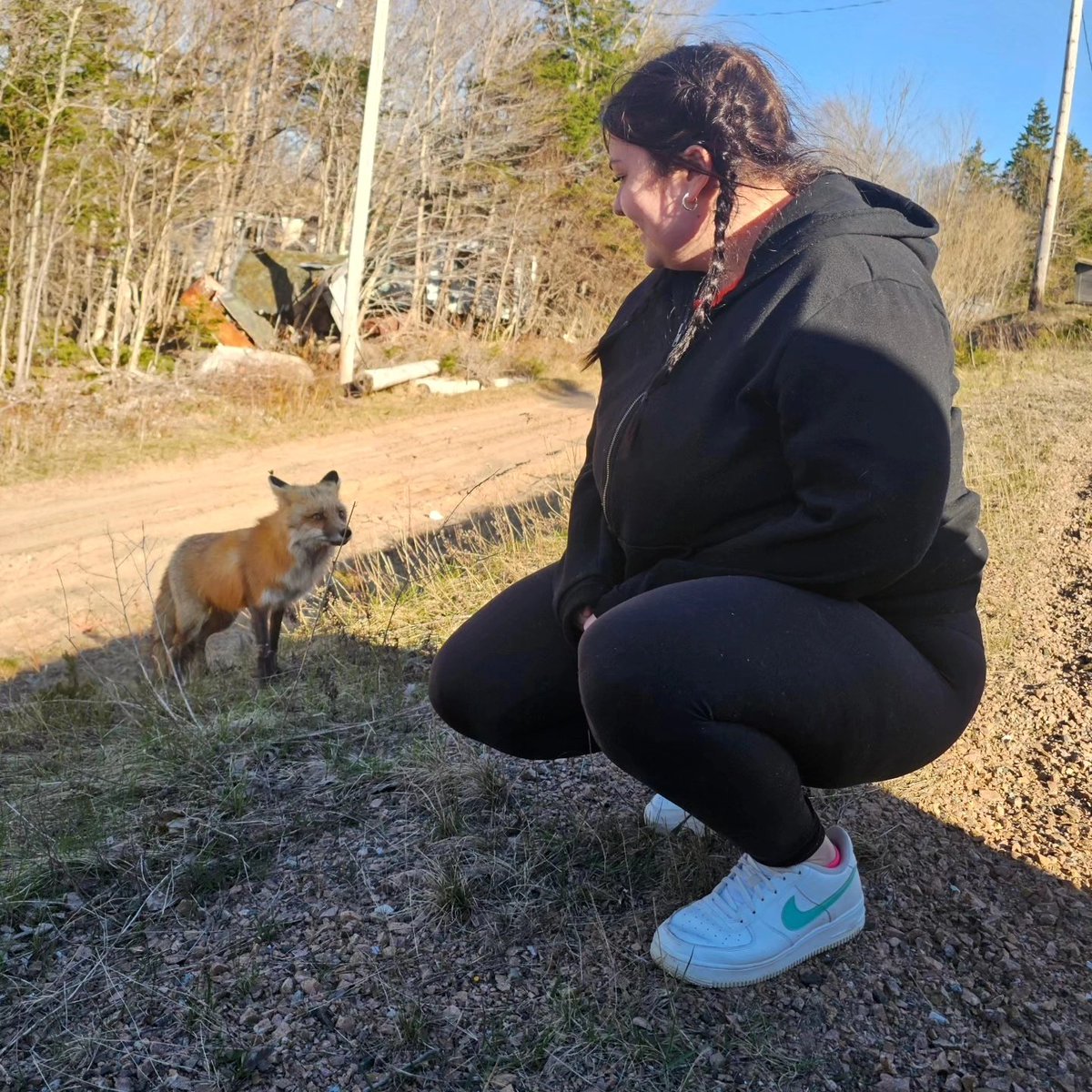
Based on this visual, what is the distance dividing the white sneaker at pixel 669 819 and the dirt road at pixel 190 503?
377cm

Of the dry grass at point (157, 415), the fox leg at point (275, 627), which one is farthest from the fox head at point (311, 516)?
the dry grass at point (157, 415)

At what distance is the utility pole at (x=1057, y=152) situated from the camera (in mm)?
22594

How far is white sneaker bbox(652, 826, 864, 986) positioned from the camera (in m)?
2.22

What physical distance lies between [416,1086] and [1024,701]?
109 inches

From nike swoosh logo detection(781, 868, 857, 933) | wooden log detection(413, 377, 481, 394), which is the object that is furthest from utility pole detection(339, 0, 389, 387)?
nike swoosh logo detection(781, 868, 857, 933)

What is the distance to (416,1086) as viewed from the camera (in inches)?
79.7

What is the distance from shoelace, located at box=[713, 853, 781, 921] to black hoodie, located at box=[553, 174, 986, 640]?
0.66m

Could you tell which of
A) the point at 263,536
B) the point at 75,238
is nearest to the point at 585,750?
the point at 263,536

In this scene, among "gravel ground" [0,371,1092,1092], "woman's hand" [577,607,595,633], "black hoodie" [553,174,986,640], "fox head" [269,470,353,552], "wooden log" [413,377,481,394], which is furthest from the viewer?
"wooden log" [413,377,481,394]

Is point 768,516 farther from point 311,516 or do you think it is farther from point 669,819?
point 311,516

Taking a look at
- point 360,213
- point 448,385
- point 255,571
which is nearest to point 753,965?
point 255,571

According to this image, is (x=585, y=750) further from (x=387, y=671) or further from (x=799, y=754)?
(x=387, y=671)

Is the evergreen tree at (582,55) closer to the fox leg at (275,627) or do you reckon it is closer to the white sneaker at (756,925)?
the fox leg at (275,627)

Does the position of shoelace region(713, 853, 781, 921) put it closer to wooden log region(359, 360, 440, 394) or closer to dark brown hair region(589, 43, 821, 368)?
dark brown hair region(589, 43, 821, 368)
